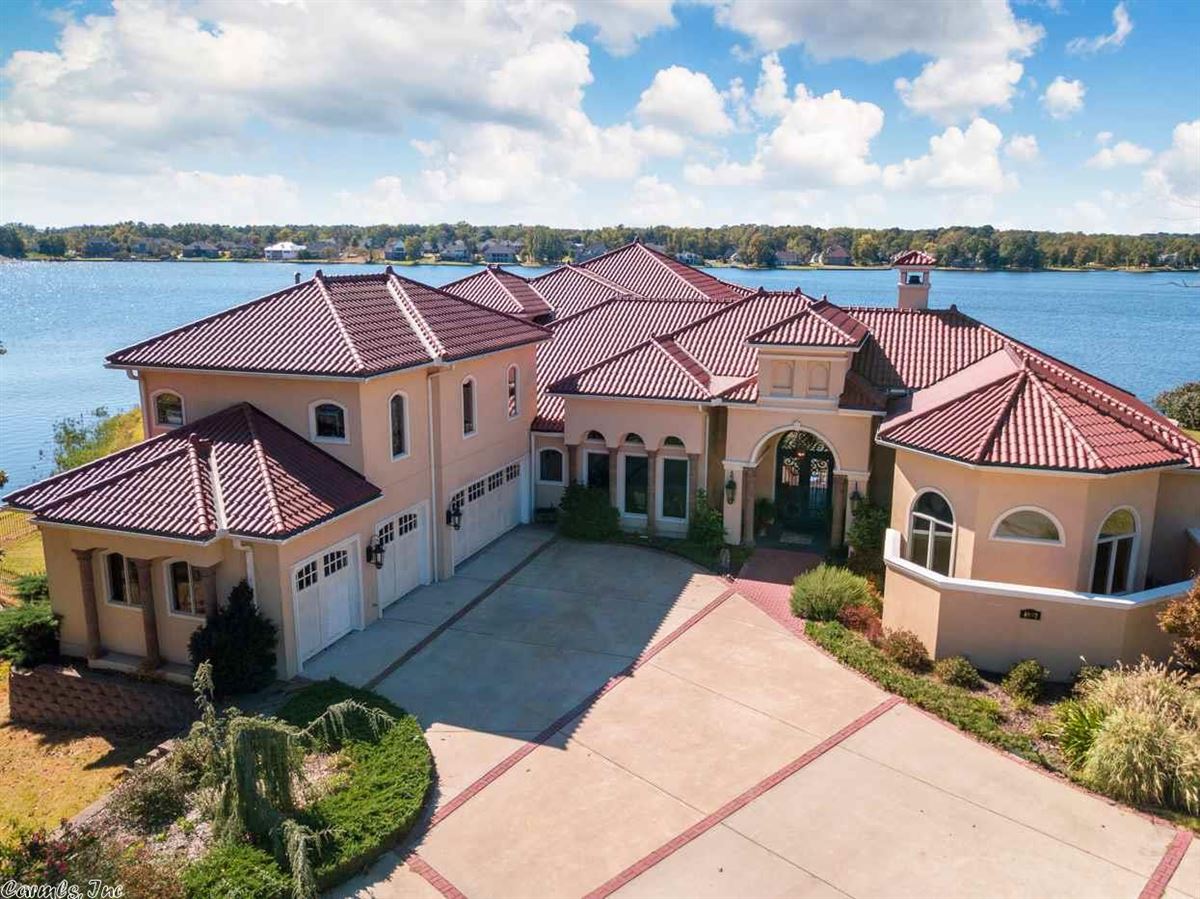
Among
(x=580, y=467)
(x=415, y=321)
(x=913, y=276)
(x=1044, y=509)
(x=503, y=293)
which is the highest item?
(x=913, y=276)

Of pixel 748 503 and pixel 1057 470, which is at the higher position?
pixel 1057 470

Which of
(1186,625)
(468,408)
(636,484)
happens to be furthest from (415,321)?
(1186,625)

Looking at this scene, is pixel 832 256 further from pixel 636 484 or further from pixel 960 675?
pixel 960 675

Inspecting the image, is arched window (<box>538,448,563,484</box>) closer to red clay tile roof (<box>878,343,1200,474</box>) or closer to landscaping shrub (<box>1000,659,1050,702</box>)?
red clay tile roof (<box>878,343,1200,474</box>)

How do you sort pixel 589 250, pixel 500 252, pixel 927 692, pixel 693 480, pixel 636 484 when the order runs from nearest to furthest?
pixel 927 692 → pixel 693 480 → pixel 636 484 → pixel 589 250 → pixel 500 252

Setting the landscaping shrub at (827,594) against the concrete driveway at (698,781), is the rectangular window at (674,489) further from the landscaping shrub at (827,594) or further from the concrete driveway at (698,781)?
the concrete driveway at (698,781)

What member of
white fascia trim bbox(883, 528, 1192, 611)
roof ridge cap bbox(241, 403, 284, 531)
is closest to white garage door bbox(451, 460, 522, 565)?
roof ridge cap bbox(241, 403, 284, 531)

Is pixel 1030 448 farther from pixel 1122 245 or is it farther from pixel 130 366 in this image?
pixel 1122 245
